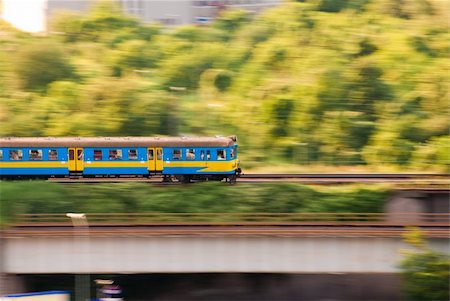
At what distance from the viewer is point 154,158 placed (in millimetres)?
24469

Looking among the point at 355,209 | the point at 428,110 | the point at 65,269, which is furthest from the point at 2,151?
the point at 428,110

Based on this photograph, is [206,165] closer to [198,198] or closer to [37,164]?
[198,198]

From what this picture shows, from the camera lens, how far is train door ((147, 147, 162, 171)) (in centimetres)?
2444

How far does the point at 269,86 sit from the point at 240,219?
1696 cm

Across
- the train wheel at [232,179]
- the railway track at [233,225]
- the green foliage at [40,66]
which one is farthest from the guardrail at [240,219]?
the green foliage at [40,66]

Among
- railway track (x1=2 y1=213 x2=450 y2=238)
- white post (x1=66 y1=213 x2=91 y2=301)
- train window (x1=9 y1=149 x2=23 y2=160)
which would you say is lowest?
white post (x1=66 y1=213 x2=91 y2=301)

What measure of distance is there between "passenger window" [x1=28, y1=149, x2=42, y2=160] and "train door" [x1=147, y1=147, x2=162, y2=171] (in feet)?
13.3

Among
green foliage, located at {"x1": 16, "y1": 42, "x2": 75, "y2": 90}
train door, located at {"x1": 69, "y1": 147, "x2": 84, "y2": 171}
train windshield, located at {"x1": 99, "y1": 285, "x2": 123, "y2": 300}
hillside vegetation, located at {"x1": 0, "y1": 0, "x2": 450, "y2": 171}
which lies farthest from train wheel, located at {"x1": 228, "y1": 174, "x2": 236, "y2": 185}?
green foliage, located at {"x1": 16, "y1": 42, "x2": 75, "y2": 90}

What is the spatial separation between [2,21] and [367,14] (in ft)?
89.2

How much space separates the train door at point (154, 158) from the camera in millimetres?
24438

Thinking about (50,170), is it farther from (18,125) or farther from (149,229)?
(18,125)

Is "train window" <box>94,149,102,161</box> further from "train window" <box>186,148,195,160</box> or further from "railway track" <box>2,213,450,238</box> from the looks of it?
"train window" <box>186,148,195,160</box>

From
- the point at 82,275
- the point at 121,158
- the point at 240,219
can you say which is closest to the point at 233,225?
the point at 240,219

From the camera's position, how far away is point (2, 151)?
24.7 metres
